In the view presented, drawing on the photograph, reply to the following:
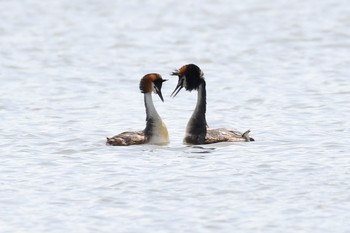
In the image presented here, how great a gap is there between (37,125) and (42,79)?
6.68m

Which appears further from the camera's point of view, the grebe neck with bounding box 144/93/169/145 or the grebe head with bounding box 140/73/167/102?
the grebe head with bounding box 140/73/167/102

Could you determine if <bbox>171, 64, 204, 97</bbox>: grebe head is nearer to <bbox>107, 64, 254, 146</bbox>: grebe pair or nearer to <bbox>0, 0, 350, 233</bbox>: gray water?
<bbox>107, 64, 254, 146</bbox>: grebe pair

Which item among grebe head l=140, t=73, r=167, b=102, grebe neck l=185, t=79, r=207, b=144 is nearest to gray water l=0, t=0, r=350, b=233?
grebe neck l=185, t=79, r=207, b=144

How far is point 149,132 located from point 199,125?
30.2 inches

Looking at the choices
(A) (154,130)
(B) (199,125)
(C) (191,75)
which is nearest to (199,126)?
(B) (199,125)

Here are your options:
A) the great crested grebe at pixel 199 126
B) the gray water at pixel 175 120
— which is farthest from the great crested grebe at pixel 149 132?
the great crested grebe at pixel 199 126

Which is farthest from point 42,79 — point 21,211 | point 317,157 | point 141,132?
point 21,211

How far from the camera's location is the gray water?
1433 centimetres

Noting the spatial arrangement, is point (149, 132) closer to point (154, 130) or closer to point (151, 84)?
point (154, 130)

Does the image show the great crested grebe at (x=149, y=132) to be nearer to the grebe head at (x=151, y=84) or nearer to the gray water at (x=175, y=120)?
the grebe head at (x=151, y=84)

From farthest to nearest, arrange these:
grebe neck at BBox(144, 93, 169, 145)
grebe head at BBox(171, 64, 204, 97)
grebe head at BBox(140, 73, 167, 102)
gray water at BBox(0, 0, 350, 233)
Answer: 1. grebe head at BBox(140, 73, 167, 102)
2. grebe head at BBox(171, 64, 204, 97)
3. grebe neck at BBox(144, 93, 169, 145)
4. gray water at BBox(0, 0, 350, 233)

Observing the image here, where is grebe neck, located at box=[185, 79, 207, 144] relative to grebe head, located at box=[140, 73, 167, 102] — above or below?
below

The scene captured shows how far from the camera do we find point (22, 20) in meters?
40.6

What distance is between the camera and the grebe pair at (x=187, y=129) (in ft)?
61.3
